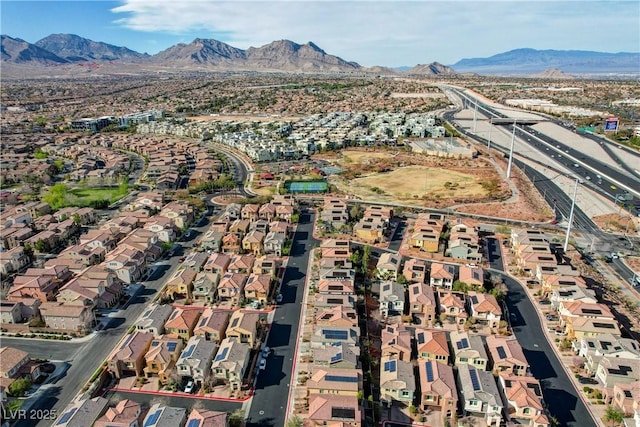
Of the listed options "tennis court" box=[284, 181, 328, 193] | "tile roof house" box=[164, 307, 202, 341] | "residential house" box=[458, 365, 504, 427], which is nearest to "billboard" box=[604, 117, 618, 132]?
"tennis court" box=[284, 181, 328, 193]

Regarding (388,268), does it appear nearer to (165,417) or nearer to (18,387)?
(165,417)

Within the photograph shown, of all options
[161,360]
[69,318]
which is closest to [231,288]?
[161,360]

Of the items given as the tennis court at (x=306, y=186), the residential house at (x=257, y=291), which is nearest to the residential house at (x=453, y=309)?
the residential house at (x=257, y=291)

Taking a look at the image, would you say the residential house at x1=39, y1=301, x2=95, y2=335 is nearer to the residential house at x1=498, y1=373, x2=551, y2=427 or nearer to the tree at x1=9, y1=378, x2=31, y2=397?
the tree at x1=9, y1=378, x2=31, y2=397

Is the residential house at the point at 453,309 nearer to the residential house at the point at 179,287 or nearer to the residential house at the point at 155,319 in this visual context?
the residential house at the point at 179,287

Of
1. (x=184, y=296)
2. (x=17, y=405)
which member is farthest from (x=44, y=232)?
(x=17, y=405)
